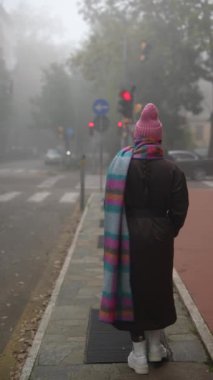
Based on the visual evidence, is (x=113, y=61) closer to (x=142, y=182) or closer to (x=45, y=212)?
(x=45, y=212)

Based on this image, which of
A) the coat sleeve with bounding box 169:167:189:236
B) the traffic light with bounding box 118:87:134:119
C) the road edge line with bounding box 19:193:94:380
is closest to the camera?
the coat sleeve with bounding box 169:167:189:236

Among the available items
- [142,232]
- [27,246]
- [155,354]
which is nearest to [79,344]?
[155,354]

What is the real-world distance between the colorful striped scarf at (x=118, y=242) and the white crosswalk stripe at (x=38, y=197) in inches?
494

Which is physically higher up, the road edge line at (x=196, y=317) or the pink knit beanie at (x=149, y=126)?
the pink knit beanie at (x=149, y=126)

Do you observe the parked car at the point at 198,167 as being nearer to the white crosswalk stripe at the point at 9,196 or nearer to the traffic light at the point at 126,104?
the white crosswalk stripe at the point at 9,196

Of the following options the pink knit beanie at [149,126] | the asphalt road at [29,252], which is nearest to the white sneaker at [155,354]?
the asphalt road at [29,252]

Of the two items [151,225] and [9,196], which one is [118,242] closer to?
[151,225]

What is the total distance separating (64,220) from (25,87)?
50.4m

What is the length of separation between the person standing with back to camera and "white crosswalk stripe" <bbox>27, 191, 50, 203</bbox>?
1255 cm

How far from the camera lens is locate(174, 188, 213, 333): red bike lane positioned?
5.36 metres

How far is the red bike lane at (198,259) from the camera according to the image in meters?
5.36

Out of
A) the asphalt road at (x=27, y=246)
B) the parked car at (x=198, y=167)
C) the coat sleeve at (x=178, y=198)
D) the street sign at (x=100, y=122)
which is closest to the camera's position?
the coat sleeve at (x=178, y=198)

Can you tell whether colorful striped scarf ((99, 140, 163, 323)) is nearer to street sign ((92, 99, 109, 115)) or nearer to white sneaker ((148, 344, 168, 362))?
white sneaker ((148, 344, 168, 362))

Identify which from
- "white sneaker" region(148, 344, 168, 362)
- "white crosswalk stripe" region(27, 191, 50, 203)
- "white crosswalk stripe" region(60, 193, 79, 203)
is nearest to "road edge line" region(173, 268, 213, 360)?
"white sneaker" region(148, 344, 168, 362)
